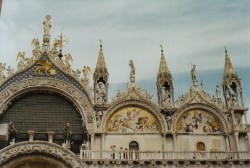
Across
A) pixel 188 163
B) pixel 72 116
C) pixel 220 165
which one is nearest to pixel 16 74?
pixel 72 116

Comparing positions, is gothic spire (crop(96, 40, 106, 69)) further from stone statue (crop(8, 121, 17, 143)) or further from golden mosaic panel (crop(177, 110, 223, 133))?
stone statue (crop(8, 121, 17, 143))

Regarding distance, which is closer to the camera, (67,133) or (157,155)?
(157,155)

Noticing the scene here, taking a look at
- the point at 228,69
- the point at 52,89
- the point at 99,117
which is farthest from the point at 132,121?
the point at 228,69

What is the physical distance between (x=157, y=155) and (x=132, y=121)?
2.58 meters

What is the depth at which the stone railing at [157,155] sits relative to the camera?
2262 centimetres

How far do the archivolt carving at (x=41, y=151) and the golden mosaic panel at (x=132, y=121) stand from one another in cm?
296

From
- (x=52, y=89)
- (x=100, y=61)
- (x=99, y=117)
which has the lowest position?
(x=99, y=117)

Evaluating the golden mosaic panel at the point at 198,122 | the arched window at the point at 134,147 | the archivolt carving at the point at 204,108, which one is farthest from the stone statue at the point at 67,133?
the golden mosaic panel at the point at 198,122

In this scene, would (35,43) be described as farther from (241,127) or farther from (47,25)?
(241,127)

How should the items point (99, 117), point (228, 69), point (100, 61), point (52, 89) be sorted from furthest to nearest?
point (228, 69) → point (100, 61) → point (52, 89) → point (99, 117)

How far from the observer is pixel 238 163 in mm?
22719

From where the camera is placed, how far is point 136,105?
973 inches

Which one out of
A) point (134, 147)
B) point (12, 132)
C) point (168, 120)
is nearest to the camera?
point (12, 132)

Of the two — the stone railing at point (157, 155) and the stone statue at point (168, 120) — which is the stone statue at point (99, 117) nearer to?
the stone railing at point (157, 155)
